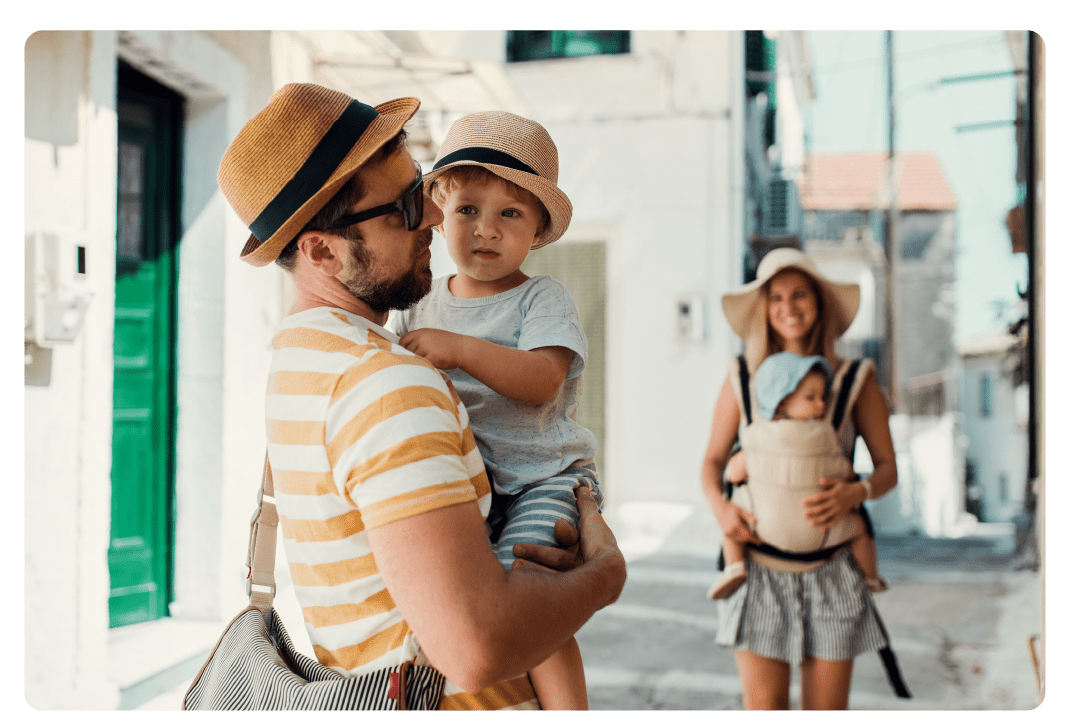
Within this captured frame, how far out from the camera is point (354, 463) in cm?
90

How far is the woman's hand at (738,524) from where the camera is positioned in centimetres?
227

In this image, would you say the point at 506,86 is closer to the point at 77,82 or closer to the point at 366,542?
the point at 77,82

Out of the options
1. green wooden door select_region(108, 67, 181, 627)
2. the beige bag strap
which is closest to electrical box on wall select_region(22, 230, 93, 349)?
green wooden door select_region(108, 67, 181, 627)

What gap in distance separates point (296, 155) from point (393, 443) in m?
0.41

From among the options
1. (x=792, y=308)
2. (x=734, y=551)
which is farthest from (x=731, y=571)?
(x=792, y=308)

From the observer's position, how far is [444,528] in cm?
87

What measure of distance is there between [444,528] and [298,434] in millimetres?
224

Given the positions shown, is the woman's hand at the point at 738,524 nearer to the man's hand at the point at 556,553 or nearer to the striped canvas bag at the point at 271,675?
the man's hand at the point at 556,553

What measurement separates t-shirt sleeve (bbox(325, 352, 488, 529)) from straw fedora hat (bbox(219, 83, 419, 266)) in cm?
24

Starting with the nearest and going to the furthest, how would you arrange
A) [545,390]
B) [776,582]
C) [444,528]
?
[444,528], [545,390], [776,582]

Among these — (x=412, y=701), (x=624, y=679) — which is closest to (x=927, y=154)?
(x=624, y=679)

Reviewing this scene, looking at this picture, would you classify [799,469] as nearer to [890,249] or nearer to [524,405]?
[890,249]

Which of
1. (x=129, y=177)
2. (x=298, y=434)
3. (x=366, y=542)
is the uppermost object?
(x=129, y=177)

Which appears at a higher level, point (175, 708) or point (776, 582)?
point (776, 582)
